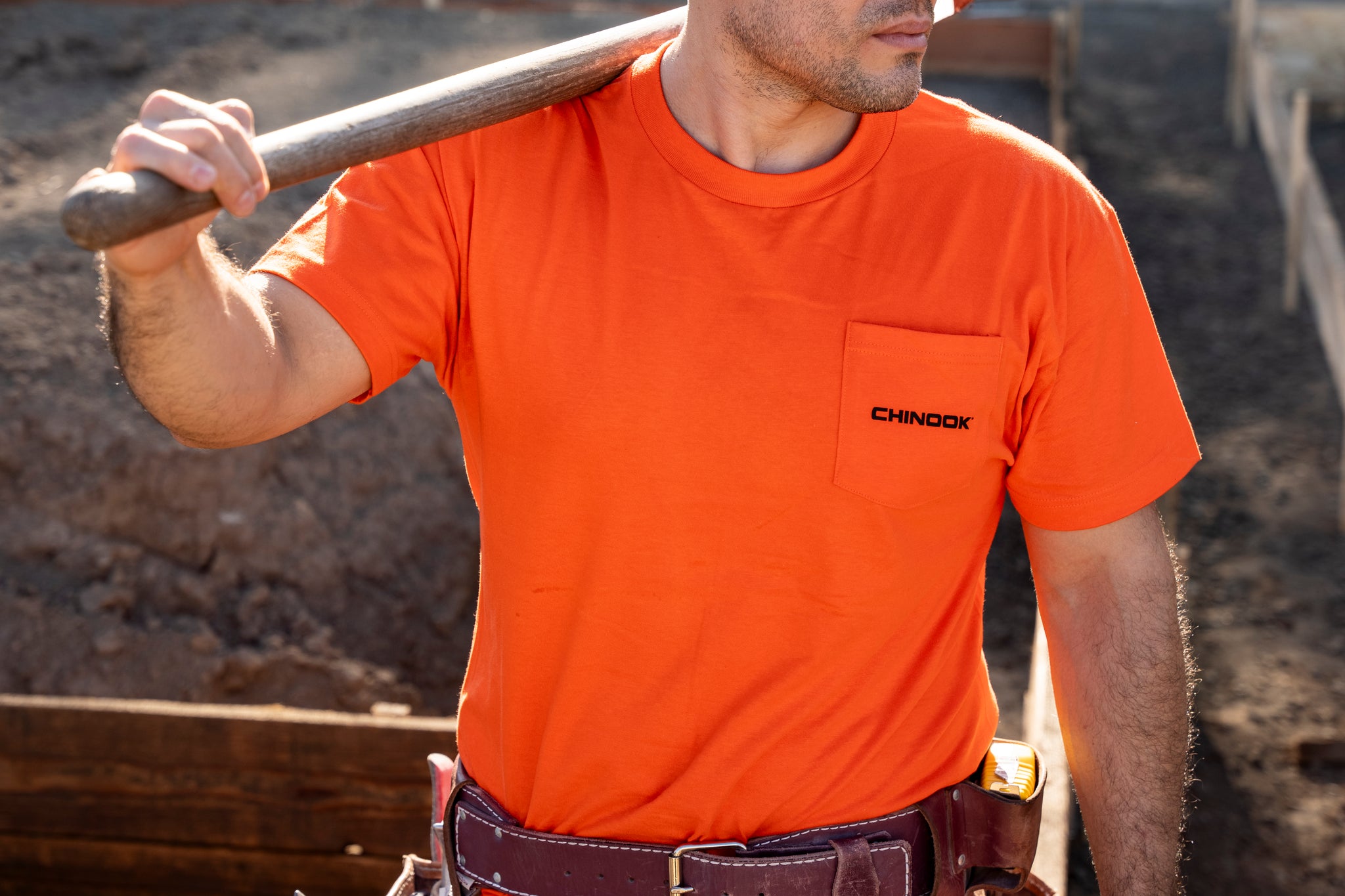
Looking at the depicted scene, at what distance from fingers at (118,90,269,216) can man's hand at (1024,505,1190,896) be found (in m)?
1.25

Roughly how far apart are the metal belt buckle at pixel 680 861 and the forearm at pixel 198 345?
782mm

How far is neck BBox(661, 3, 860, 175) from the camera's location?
6.30ft

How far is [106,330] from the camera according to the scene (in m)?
1.57

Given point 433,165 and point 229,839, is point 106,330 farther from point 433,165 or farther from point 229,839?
point 229,839

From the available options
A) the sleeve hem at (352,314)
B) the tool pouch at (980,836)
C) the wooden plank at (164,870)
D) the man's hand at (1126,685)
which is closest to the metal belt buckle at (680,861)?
the tool pouch at (980,836)

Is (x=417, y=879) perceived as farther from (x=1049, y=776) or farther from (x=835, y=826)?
(x=1049, y=776)

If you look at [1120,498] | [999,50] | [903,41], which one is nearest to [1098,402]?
[1120,498]

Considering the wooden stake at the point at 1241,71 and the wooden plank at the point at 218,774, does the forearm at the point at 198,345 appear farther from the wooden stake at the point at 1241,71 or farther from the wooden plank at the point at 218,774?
the wooden stake at the point at 1241,71

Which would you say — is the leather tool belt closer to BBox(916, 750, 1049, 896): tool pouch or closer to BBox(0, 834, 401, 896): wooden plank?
BBox(916, 750, 1049, 896): tool pouch

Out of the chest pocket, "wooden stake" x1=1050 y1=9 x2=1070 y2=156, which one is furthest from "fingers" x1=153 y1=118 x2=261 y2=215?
"wooden stake" x1=1050 y1=9 x2=1070 y2=156

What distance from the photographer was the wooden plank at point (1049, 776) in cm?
268

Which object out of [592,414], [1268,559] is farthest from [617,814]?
[1268,559]

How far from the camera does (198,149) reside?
1387 mm

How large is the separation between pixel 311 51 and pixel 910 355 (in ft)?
26.1
